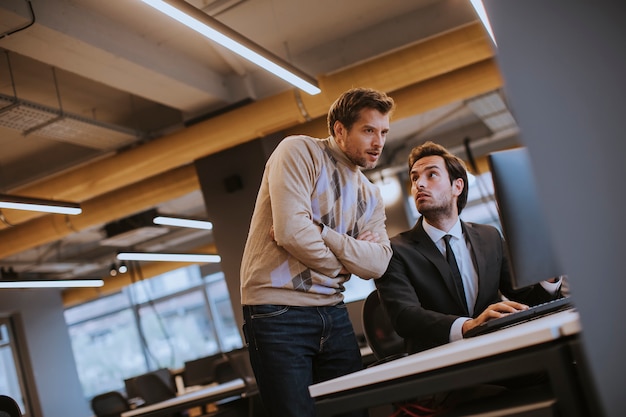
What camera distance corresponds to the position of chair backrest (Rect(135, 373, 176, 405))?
20.3ft

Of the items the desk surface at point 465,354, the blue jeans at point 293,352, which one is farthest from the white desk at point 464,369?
the blue jeans at point 293,352

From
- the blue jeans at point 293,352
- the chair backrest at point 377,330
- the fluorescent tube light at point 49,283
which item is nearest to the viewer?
the blue jeans at point 293,352

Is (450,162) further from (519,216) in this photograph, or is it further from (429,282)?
(519,216)

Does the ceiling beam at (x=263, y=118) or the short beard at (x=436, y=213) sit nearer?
the short beard at (x=436, y=213)

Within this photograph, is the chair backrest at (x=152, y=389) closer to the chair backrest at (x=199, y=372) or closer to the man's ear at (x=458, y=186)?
the chair backrest at (x=199, y=372)

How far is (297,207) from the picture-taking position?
2.10m

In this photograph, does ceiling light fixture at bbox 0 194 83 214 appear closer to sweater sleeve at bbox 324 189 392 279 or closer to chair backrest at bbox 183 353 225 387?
chair backrest at bbox 183 353 225 387

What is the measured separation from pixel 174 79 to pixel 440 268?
14.6ft

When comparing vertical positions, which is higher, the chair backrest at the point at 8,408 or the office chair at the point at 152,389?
the chair backrest at the point at 8,408

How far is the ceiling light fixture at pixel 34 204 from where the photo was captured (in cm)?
616

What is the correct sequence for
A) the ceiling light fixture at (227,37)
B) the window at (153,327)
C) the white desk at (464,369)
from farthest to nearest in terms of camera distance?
1. the window at (153,327)
2. the ceiling light fixture at (227,37)
3. the white desk at (464,369)

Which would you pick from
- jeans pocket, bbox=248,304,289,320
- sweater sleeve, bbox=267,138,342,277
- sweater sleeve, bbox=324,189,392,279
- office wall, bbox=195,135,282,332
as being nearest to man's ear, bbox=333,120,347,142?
sweater sleeve, bbox=267,138,342,277

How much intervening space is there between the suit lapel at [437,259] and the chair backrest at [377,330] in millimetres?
885

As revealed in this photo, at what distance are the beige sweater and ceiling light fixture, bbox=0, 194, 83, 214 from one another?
456 cm
